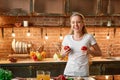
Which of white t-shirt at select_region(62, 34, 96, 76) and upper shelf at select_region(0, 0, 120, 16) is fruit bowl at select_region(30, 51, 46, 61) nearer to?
upper shelf at select_region(0, 0, 120, 16)

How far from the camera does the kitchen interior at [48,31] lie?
16.1ft

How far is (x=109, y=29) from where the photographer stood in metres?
5.63

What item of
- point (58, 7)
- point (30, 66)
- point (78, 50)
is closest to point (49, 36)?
point (58, 7)

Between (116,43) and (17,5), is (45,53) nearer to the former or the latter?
(17,5)

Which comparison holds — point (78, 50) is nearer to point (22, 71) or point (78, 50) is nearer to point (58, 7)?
point (22, 71)

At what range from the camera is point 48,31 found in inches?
218

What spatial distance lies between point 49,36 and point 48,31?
106 mm

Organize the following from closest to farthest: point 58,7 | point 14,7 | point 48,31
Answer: point 14,7
point 58,7
point 48,31

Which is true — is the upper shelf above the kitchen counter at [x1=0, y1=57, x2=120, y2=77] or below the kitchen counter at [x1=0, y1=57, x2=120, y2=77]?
above

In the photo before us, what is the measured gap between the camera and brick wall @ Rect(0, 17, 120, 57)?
215 inches

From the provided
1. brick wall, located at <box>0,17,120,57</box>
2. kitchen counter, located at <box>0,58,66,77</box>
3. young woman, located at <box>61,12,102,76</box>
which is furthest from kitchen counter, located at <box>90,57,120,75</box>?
young woman, located at <box>61,12,102,76</box>

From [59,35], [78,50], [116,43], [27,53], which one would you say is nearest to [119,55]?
[116,43]

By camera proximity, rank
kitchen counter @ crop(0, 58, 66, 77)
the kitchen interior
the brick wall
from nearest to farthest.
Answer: kitchen counter @ crop(0, 58, 66, 77)
the kitchen interior
the brick wall

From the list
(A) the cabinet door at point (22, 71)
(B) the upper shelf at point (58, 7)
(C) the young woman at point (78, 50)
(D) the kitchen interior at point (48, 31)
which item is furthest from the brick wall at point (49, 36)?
(C) the young woman at point (78, 50)
